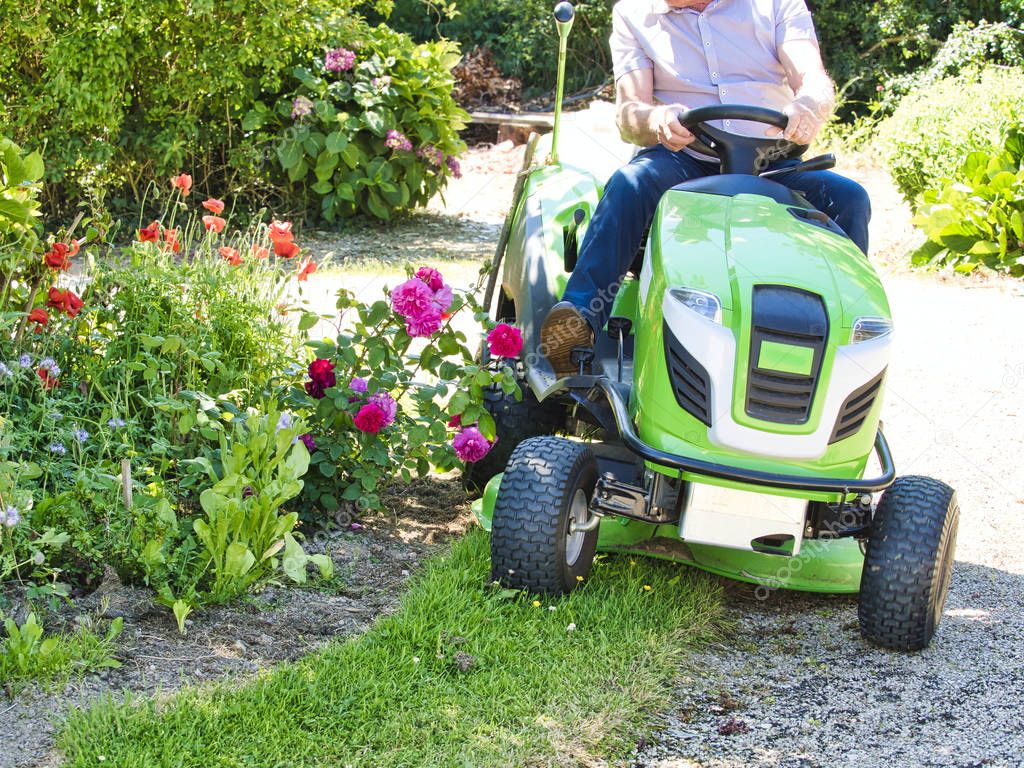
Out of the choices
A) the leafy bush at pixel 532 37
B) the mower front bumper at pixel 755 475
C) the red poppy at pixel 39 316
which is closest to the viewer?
the mower front bumper at pixel 755 475

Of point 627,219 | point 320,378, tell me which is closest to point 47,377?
point 320,378

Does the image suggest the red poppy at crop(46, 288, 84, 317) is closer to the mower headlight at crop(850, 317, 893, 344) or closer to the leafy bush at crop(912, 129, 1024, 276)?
the mower headlight at crop(850, 317, 893, 344)

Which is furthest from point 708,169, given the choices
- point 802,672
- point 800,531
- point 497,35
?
point 497,35

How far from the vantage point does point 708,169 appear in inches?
135

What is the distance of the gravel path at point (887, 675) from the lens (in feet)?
7.89

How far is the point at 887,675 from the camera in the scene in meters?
2.72

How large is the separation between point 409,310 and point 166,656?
1114mm

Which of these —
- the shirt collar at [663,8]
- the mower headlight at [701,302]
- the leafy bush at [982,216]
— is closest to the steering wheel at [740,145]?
the shirt collar at [663,8]

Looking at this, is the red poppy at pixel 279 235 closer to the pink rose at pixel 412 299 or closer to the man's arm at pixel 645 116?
the pink rose at pixel 412 299

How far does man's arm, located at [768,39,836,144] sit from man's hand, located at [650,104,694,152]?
263mm

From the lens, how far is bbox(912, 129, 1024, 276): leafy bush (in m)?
6.43

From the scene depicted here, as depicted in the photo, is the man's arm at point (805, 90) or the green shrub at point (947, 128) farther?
the green shrub at point (947, 128)

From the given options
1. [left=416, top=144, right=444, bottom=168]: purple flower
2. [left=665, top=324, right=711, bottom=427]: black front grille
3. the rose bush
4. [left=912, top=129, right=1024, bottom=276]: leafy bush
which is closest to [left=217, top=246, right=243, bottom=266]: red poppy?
the rose bush

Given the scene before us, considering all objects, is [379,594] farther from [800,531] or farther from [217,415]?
[800,531]
